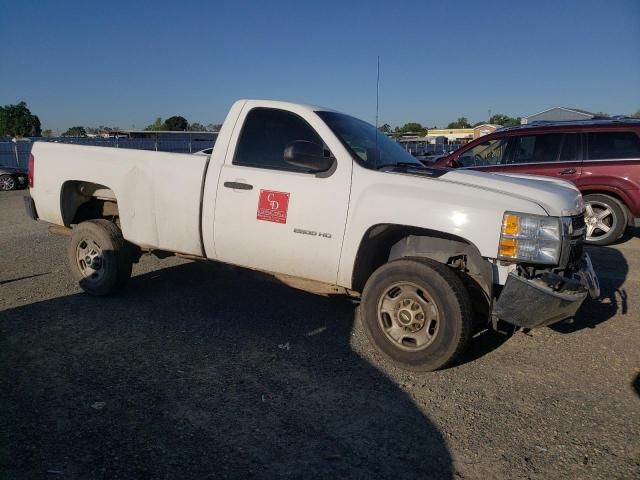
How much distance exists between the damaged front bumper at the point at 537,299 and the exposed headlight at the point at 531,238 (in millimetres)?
129

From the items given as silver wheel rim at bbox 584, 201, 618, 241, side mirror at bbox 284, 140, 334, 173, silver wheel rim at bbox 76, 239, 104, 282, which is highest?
side mirror at bbox 284, 140, 334, 173

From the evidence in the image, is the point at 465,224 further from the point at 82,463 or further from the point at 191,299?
the point at 191,299

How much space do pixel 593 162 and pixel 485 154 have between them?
1.69 m

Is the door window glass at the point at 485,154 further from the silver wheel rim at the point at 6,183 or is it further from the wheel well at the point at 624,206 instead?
the silver wheel rim at the point at 6,183

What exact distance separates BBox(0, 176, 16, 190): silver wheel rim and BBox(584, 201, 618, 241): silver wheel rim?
17907 mm

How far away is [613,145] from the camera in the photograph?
26.4 feet

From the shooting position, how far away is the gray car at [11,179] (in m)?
17.7

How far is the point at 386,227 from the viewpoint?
3951 millimetres

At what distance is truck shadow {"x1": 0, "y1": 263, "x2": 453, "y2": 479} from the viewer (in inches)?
107

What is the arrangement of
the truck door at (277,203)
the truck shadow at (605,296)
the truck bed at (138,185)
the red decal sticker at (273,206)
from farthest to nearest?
the truck shadow at (605,296), the truck bed at (138,185), the red decal sticker at (273,206), the truck door at (277,203)

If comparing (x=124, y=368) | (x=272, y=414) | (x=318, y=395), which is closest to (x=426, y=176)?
(x=318, y=395)

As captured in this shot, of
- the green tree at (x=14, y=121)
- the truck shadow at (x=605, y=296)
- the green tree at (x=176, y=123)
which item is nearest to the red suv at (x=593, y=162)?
the truck shadow at (x=605, y=296)

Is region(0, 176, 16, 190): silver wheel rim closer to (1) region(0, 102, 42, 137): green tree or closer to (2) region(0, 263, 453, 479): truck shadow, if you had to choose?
(2) region(0, 263, 453, 479): truck shadow

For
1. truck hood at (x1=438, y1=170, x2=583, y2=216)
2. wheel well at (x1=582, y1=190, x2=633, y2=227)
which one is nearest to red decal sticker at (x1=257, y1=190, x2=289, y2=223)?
truck hood at (x1=438, y1=170, x2=583, y2=216)
